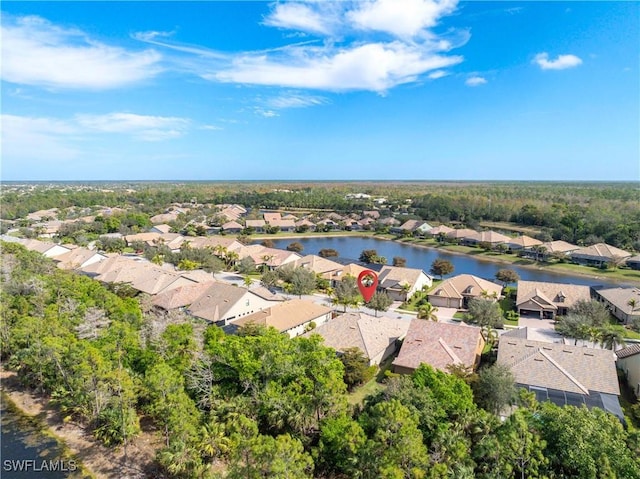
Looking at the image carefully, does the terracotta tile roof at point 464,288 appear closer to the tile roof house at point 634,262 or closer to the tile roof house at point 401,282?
the tile roof house at point 401,282

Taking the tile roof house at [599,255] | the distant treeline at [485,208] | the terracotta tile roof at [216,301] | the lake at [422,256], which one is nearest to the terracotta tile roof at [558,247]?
the tile roof house at [599,255]

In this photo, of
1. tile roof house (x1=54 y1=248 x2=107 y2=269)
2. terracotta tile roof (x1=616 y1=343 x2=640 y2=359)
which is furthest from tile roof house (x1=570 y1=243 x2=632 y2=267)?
tile roof house (x1=54 y1=248 x2=107 y2=269)

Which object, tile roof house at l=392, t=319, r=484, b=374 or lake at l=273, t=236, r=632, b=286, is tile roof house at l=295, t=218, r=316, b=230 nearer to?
lake at l=273, t=236, r=632, b=286

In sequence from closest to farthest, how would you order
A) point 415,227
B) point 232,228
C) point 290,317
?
point 290,317 < point 415,227 < point 232,228

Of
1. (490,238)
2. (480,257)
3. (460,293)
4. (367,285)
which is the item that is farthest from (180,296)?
(490,238)

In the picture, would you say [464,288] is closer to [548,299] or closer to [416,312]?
[416,312]
